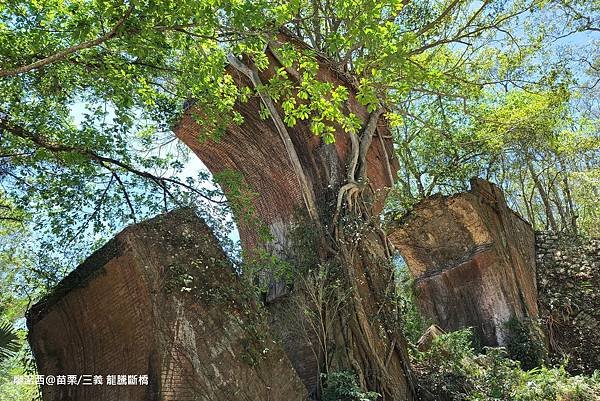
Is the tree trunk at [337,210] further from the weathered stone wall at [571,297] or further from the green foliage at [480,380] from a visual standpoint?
the weathered stone wall at [571,297]

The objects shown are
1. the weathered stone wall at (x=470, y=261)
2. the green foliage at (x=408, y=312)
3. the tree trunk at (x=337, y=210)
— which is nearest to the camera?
the tree trunk at (x=337, y=210)

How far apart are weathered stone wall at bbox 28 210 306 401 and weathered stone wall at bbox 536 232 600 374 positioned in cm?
752

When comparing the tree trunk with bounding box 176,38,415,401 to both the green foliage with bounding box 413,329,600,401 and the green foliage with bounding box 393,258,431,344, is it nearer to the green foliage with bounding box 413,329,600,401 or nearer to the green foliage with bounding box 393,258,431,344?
the green foliage with bounding box 393,258,431,344

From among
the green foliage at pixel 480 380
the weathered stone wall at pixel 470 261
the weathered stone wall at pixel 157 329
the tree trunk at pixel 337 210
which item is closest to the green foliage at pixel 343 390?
the tree trunk at pixel 337 210

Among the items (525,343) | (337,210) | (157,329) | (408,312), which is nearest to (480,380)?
(408,312)

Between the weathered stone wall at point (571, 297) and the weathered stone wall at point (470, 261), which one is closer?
the weathered stone wall at point (571, 297)

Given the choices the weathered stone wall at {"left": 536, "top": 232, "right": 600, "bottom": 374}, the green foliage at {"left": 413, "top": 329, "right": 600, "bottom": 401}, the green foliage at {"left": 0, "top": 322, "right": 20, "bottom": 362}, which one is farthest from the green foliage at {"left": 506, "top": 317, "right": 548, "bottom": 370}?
the green foliage at {"left": 0, "top": 322, "right": 20, "bottom": 362}

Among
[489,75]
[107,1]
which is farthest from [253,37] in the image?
[489,75]

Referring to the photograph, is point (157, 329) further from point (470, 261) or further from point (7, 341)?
point (470, 261)

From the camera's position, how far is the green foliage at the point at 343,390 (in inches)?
195

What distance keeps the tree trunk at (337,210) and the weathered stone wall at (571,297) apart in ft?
15.2

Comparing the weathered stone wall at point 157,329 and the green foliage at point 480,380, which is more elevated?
the weathered stone wall at point 157,329

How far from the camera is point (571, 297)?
408 inches

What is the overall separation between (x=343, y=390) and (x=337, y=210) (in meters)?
2.29
